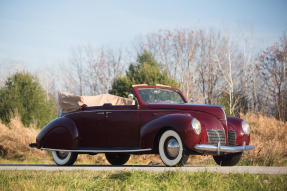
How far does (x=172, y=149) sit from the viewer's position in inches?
307

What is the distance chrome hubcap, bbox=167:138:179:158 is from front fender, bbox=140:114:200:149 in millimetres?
247

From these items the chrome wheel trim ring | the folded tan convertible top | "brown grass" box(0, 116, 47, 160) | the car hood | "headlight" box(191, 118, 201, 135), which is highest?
the folded tan convertible top

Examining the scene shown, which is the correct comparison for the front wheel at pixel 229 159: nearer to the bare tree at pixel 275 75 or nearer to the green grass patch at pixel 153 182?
the green grass patch at pixel 153 182

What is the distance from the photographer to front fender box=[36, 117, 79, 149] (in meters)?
9.30

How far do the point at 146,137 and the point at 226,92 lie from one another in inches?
1067

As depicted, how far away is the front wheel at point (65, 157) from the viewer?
31.3 ft

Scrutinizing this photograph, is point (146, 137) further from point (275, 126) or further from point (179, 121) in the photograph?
point (275, 126)

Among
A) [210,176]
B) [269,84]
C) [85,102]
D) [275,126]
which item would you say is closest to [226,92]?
[269,84]

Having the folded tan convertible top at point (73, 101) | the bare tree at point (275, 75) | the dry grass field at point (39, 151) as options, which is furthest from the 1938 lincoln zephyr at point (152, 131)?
the bare tree at point (275, 75)

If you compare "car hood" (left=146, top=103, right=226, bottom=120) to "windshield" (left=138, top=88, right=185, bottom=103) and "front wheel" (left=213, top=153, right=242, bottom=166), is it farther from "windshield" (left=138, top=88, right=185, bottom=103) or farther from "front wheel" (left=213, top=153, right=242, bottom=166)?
"front wheel" (left=213, top=153, right=242, bottom=166)

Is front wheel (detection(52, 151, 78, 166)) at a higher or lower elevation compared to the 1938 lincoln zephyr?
lower

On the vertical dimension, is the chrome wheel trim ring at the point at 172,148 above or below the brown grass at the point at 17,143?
above

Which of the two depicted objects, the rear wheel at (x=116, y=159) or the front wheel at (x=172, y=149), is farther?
the rear wheel at (x=116, y=159)

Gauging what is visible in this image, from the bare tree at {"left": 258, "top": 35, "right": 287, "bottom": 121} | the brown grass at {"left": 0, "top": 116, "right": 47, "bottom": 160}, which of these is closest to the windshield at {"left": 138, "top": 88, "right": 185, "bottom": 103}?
the brown grass at {"left": 0, "top": 116, "right": 47, "bottom": 160}
